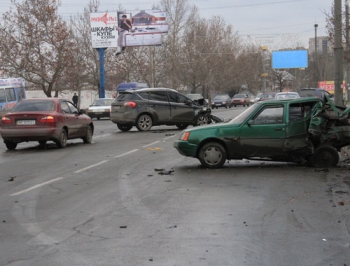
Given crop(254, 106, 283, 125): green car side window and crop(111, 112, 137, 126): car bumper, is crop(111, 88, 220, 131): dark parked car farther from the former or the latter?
crop(254, 106, 283, 125): green car side window

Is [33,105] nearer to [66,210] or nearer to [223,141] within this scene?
[223,141]

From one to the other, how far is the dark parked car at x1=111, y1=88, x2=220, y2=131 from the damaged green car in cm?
1013

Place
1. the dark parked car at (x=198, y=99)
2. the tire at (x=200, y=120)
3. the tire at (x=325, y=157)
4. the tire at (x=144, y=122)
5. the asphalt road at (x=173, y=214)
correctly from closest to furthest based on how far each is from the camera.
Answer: the asphalt road at (x=173, y=214), the tire at (x=325, y=157), the tire at (x=144, y=122), the tire at (x=200, y=120), the dark parked car at (x=198, y=99)

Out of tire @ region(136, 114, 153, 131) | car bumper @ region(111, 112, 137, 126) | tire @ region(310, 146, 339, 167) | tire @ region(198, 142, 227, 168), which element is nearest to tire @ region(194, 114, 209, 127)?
tire @ region(136, 114, 153, 131)

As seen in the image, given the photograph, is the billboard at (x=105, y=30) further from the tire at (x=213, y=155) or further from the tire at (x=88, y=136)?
the tire at (x=213, y=155)

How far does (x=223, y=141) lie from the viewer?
35.0 ft

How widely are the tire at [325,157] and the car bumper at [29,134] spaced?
311 inches

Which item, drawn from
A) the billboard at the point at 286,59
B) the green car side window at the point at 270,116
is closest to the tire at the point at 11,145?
the green car side window at the point at 270,116

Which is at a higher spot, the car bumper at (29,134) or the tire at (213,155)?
the car bumper at (29,134)

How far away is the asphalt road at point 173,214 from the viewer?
16.6 ft

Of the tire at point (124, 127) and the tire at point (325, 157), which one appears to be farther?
the tire at point (124, 127)

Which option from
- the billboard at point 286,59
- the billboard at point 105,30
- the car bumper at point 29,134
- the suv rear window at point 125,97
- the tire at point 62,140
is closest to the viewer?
the car bumper at point 29,134

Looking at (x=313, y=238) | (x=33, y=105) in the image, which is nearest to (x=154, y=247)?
(x=313, y=238)

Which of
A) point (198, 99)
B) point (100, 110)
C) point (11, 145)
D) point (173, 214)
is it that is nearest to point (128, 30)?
point (100, 110)
